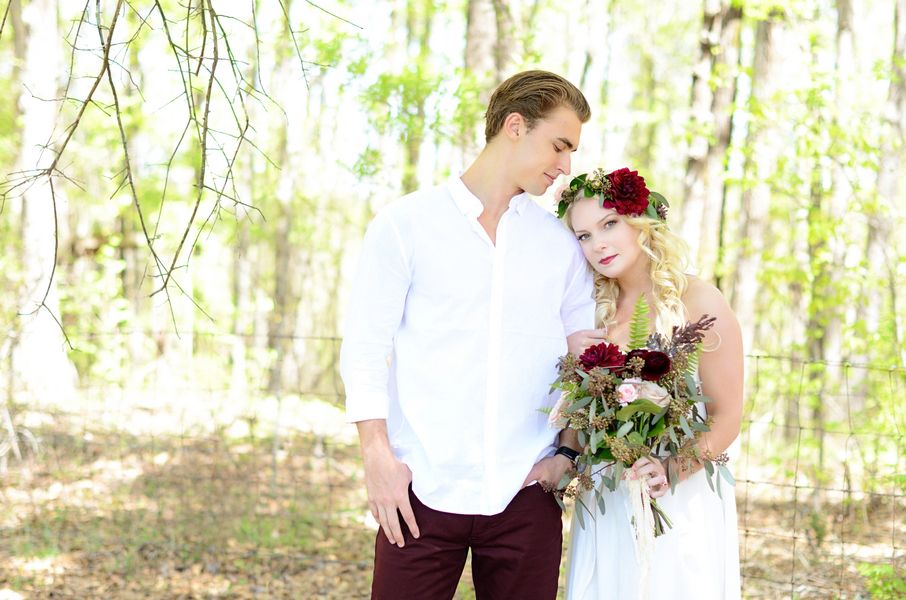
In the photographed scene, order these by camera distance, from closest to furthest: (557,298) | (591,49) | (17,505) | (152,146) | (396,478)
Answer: (396,478), (557,298), (17,505), (591,49), (152,146)

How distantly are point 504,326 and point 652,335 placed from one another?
1.35 feet

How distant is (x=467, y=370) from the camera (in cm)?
246

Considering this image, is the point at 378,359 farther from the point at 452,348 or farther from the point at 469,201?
the point at 469,201

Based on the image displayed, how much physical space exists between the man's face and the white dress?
0.93 meters

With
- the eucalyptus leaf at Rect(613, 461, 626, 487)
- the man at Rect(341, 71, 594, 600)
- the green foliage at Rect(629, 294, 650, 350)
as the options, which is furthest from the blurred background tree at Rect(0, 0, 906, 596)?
the eucalyptus leaf at Rect(613, 461, 626, 487)

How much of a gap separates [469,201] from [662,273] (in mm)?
609

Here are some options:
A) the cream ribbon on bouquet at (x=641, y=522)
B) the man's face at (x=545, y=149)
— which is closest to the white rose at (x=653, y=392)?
the cream ribbon on bouquet at (x=641, y=522)

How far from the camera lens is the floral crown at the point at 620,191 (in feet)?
8.39

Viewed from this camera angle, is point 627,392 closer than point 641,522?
Yes

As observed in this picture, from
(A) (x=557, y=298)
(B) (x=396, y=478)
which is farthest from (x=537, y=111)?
(B) (x=396, y=478)

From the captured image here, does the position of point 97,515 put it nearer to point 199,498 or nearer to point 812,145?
point 199,498

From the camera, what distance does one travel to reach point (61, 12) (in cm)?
1156

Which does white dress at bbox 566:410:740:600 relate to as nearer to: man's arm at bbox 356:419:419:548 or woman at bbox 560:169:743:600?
woman at bbox 560:169:743:600

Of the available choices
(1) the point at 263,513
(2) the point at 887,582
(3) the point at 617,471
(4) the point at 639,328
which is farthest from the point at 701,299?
(1) the point at 263,513
